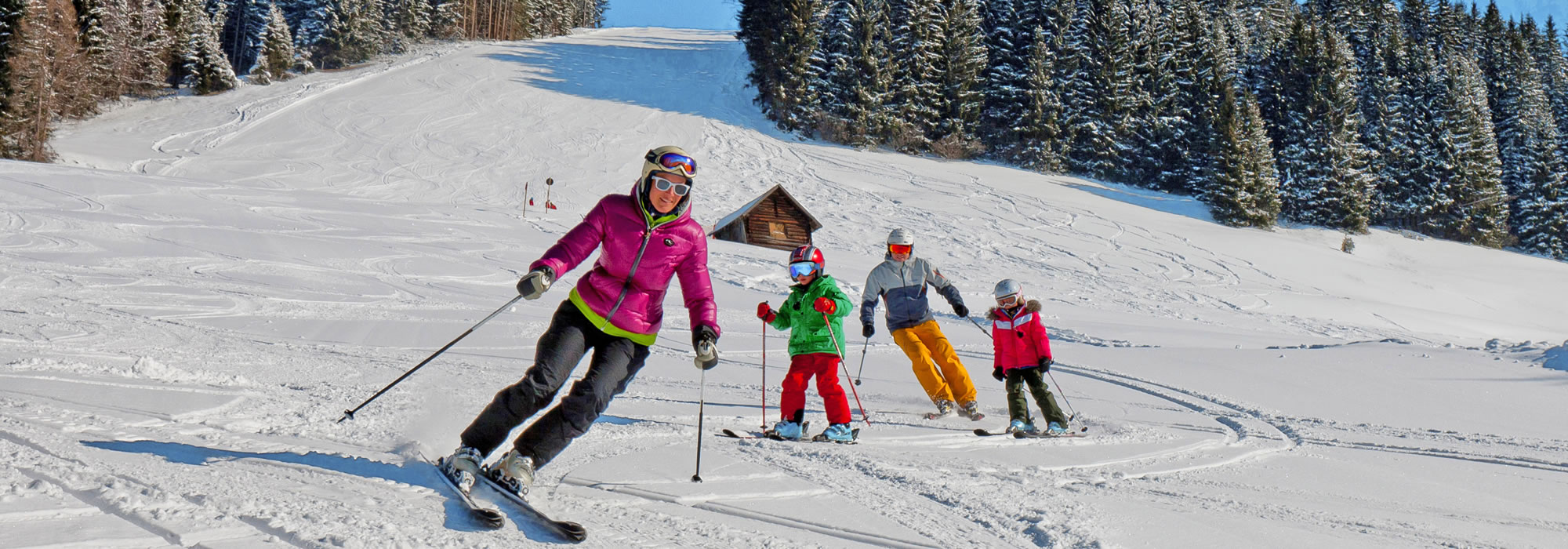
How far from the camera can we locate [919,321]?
7.08 meters

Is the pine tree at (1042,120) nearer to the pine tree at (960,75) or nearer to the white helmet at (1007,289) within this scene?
the pine tree at (960,75)

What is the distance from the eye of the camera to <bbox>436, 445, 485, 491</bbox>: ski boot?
324 centimetres

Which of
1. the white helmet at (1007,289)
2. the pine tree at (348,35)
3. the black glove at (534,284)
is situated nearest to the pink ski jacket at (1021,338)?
the white helmet at (1007,289)

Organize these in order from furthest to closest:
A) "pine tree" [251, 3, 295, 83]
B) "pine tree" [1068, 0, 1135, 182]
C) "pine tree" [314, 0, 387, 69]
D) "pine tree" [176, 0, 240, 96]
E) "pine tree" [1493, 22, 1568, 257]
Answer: "pine tree" [314, 0, 387, 69]
"pine tree" [251, 3, 295, 83]
"pine tree" [1068, 0, 1135, 182]
"pine tree" [176, 0, 240, 96]
"pine tree" [1493, 22, 1568, 257]

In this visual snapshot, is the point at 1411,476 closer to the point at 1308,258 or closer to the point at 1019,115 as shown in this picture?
the point at 1308,258

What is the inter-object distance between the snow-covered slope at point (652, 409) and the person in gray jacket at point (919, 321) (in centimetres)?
26

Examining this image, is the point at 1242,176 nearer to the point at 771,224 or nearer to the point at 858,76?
the point at 858,76

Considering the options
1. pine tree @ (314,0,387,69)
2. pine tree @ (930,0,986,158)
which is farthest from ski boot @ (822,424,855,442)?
pine tree @ (314,0,387,69)

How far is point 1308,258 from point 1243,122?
8.88 meters

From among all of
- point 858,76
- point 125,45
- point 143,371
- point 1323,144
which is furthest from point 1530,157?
point 125,45

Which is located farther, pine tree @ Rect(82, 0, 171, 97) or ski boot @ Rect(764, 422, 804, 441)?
pine tree @ Rect(82, 0, 171, 97)

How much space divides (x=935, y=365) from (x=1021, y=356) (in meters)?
0.88

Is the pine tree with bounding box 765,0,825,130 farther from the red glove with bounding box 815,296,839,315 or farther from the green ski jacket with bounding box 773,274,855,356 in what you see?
the red glove with bounding box 815,296,839,315

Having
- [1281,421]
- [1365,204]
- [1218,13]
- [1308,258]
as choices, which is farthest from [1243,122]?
[1281,421]
